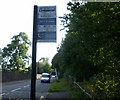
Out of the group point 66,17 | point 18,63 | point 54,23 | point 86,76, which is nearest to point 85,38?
point 54,23

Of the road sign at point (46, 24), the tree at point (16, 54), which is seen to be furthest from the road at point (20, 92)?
the tree at point (16, 54)

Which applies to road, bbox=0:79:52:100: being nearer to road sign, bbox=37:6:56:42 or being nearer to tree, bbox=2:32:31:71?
road sign, bbox=37:6:56:42

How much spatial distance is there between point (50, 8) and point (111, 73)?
2745 millimetres

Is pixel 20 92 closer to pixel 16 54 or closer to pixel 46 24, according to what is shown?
pixel 46 24

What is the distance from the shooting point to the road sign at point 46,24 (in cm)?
487

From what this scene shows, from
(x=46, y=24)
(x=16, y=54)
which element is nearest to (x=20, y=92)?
(x=46, y=24)

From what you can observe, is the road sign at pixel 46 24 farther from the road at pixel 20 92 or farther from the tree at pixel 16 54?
the tree at pixel 16 54

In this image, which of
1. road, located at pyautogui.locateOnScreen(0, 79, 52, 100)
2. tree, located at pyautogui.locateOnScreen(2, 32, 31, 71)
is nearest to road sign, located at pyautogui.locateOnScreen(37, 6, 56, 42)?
road, located at pyautogui.locateOnScreen(0, 79, 52, 100)

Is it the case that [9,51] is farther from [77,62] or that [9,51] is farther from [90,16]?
[90,16]

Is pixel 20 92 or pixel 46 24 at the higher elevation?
pixel 46 24

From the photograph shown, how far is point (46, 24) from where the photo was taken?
15.8 ft

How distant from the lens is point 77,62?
749 inches

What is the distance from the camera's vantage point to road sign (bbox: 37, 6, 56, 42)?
4867 mm

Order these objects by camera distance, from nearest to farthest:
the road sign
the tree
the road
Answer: the road sign, the road, the tree
